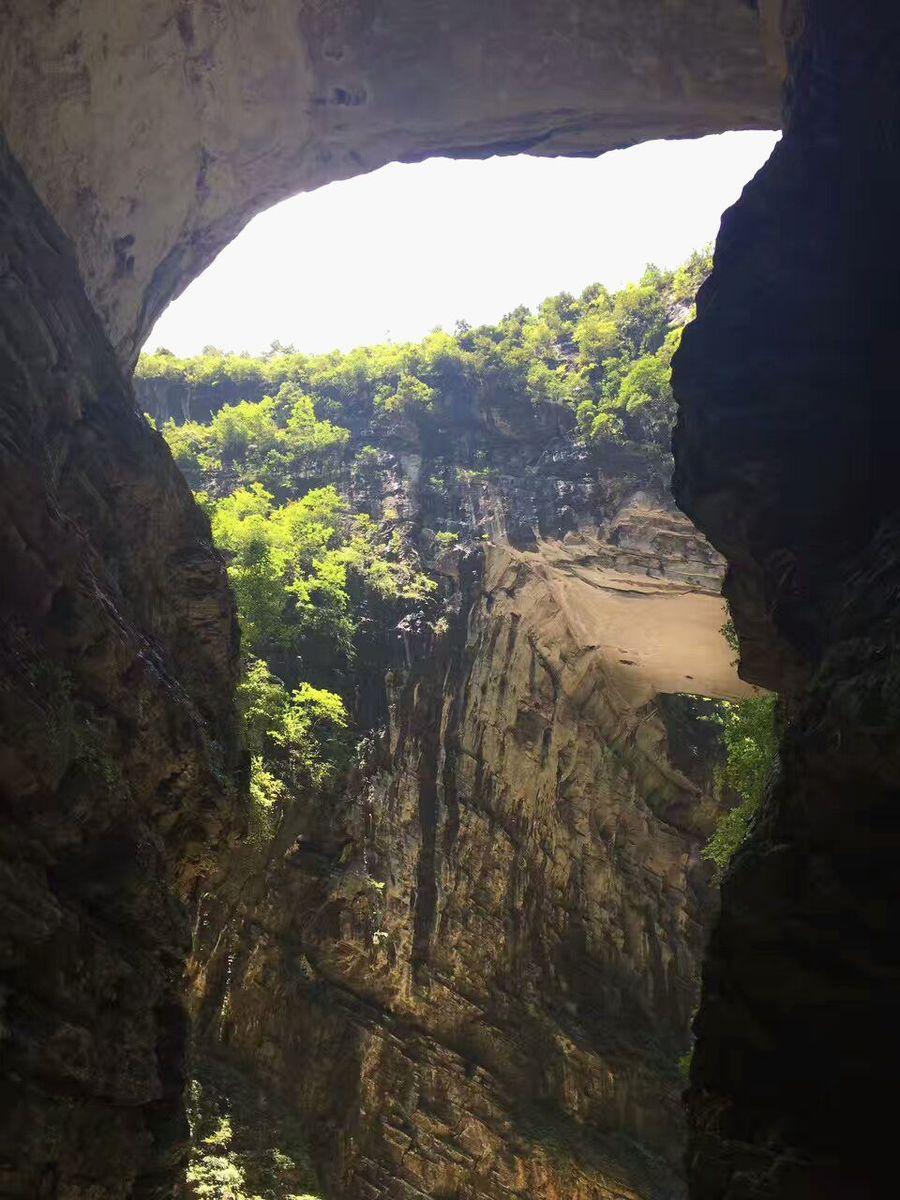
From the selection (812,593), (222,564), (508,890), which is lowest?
(508,890)

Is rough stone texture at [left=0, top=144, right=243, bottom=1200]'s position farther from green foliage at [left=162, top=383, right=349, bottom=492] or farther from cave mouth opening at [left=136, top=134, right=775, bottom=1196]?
green foliage at [left=162, top=383, right=349, bottom=492]

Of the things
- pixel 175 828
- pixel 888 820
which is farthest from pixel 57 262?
pixel 888 820

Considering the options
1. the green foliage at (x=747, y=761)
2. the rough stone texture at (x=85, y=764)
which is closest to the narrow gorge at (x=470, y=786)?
the rough stone texture at (x=85, y=764)

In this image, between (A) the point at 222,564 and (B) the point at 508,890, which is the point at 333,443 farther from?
(A) the point at 222,564

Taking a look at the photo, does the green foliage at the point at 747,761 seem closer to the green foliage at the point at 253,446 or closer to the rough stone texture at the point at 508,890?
the rough stone texture at the point at 508,890

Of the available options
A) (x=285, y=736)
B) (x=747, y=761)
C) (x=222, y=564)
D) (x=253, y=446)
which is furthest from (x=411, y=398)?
(x=747, y=761)
